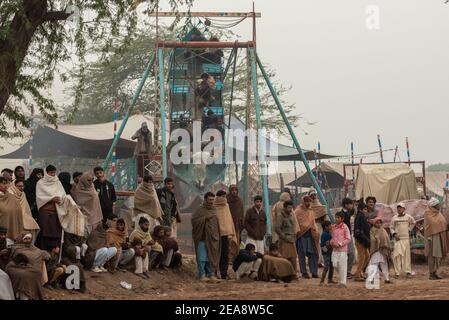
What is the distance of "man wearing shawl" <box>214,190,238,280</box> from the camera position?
600 inches

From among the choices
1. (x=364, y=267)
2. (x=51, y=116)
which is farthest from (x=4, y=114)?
(x=364, y=267)

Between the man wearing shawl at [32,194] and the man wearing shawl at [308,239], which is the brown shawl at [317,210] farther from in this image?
the man wearing shawl at [32,194]

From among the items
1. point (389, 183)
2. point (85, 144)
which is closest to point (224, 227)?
point (389, 183)

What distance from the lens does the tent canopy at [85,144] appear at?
994 inches

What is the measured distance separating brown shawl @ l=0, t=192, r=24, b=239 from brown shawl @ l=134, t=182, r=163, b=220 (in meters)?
3.34

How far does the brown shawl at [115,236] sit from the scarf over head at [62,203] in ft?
2.54

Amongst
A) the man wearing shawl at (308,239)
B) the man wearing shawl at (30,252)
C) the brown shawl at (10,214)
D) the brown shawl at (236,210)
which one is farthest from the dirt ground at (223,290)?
the brown shawl at (236,210)

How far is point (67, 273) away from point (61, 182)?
1.67 metres

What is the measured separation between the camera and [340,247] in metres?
14.0

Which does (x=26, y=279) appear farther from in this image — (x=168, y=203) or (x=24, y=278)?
(x=168, y=203)

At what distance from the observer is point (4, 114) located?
12711 mm

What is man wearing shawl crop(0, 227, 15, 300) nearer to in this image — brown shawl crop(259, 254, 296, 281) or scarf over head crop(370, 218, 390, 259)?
brown shawl crop(259, 254, 296, 281)

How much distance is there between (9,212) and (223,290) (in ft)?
12.4
